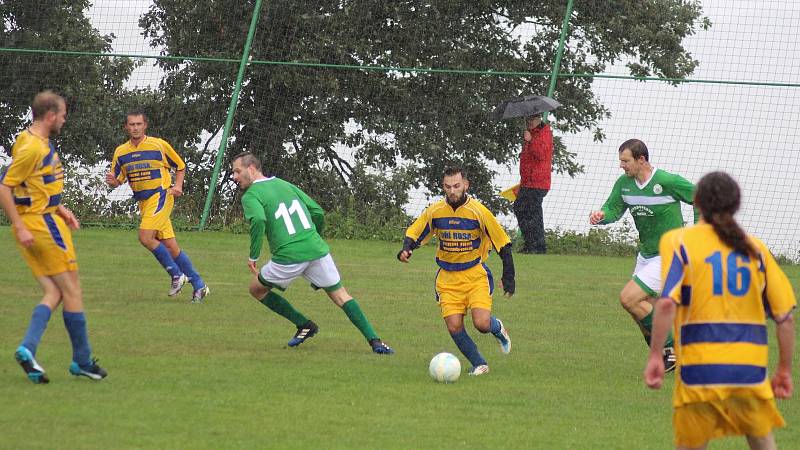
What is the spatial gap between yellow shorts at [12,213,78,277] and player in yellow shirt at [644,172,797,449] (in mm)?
4369

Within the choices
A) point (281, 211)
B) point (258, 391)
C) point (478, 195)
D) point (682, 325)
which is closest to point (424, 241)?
point (281, 211)

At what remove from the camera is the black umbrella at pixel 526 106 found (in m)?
17.5

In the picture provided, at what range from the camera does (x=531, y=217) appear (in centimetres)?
1764

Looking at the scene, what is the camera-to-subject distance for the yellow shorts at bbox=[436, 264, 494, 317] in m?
9.48

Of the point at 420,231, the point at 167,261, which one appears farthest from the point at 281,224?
the point at 167,261

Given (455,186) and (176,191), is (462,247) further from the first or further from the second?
(176,191)

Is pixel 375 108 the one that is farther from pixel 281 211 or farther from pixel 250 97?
pixel 281 211

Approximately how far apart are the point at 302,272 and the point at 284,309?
36 cm

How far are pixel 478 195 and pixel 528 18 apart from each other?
358cm

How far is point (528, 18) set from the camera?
68.3 feet

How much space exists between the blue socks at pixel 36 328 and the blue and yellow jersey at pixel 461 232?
2.91 meters

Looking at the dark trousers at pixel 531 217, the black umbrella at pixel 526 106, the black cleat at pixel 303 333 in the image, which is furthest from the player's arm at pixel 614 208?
the black umbrella at pixel 526 106

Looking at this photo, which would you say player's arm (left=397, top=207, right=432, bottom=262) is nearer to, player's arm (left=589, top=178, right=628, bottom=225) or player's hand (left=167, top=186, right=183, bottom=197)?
player's arm (left=589, top=178, right=628, bottom=225)

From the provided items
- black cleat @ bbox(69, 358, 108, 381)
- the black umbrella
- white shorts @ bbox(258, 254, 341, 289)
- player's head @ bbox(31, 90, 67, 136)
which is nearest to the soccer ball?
white shorts @ bbox(258, 254, 341, 289)
